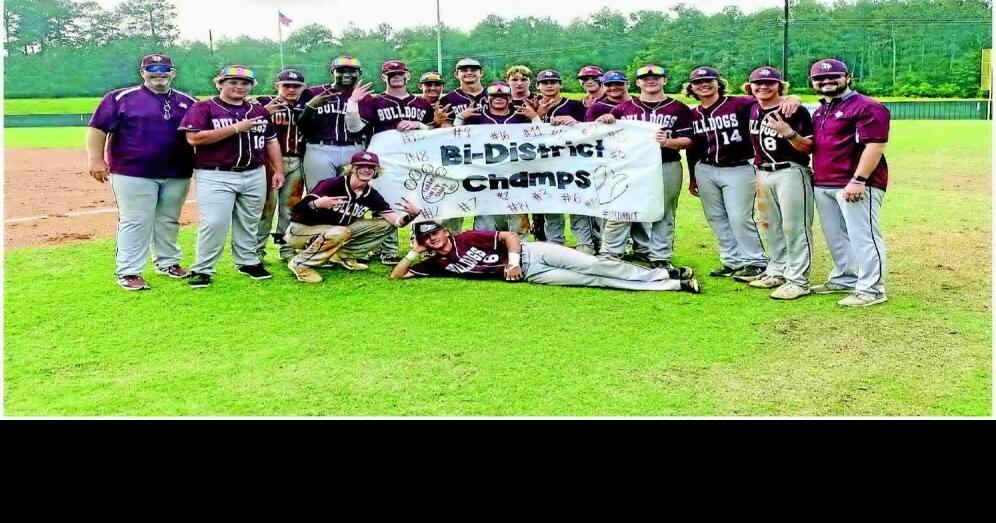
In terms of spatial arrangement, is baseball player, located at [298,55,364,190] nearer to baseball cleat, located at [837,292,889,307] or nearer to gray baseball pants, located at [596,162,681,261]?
gray baseball pants, located at [596,162,681,261]

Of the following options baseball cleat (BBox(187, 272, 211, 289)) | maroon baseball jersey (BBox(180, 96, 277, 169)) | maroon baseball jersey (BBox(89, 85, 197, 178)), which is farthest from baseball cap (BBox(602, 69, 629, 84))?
baseball cleat (BBox(187, 272, 211, 289))

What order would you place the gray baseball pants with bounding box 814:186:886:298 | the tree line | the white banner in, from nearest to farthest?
the gray baseball pants with bounding box 814:186:886:298 < the white banner < the tree line

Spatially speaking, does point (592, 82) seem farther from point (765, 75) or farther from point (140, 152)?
point (140, 152)

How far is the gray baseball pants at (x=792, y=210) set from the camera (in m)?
5.94

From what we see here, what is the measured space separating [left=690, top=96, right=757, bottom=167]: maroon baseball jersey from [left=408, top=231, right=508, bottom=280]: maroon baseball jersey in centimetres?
161

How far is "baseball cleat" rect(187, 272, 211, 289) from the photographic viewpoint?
20.5 feet

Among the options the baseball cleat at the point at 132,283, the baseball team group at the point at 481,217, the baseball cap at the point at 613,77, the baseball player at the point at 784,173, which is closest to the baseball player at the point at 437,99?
the baseball team group at the point at 481,217

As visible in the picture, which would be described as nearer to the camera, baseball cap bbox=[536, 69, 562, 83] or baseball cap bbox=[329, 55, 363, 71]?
baseball cap bbox=[329, 55, 363, 71]

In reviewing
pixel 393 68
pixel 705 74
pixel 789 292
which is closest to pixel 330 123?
pixel 393 68

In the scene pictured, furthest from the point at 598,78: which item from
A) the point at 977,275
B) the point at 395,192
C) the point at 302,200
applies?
the point at 977,275

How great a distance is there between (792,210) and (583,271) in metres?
1.41

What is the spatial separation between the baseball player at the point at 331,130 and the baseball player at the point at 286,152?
3.0 inches

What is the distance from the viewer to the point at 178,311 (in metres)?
5.66

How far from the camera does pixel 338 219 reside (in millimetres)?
6590
